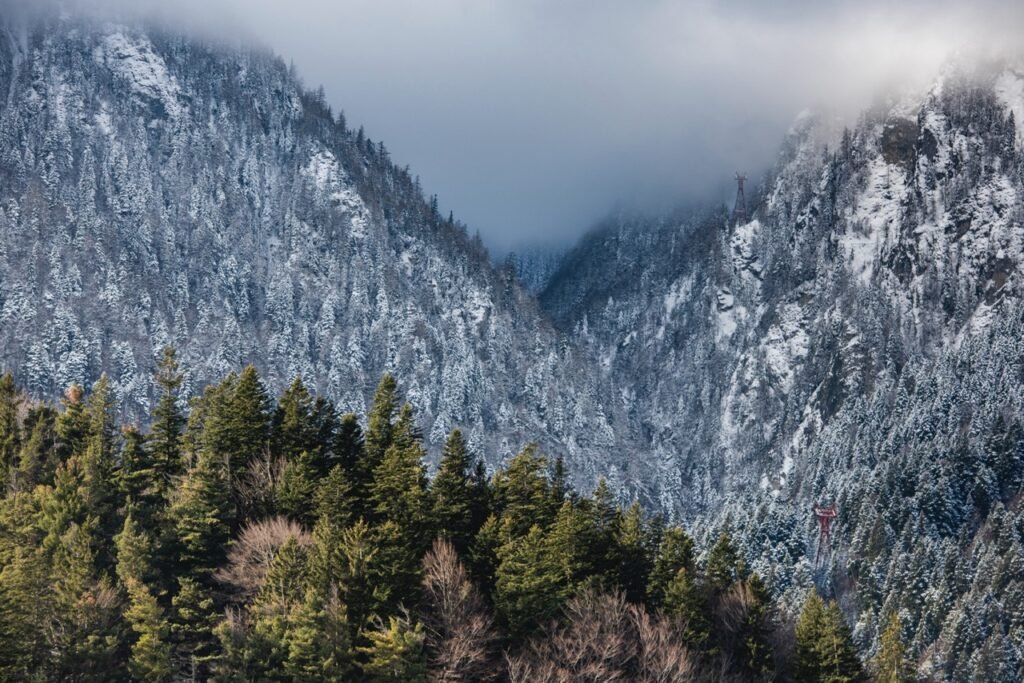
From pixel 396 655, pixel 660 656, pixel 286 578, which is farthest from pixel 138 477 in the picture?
pixel 660 656

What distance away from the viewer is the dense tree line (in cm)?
7131

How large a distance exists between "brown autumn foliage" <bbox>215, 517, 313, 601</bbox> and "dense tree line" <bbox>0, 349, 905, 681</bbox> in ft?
0.51

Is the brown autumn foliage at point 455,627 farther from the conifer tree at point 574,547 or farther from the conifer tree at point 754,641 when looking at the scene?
the conifer tree at point 754,641

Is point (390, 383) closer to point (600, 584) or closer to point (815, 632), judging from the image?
point (600, 584)

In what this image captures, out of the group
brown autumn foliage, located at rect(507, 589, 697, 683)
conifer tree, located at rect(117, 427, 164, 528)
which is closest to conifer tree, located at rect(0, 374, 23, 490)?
conifer tree, located at rect(117, 427, 164, 528)

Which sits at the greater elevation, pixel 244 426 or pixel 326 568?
pixel 244 426

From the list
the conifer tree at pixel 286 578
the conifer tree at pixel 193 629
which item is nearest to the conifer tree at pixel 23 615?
the conifer tree at pixel 193 629

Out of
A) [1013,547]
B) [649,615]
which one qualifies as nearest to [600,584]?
[649,615]

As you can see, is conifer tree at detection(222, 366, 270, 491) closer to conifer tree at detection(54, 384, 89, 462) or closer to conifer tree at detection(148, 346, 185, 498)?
conifer tree at detection(148, 346, 185, 498)

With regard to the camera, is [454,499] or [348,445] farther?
[348,445]

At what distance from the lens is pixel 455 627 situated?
7350cm

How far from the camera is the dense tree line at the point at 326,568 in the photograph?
71.3m

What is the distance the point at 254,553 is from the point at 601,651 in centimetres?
2238

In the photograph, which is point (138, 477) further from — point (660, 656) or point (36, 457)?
point (660, 656)
